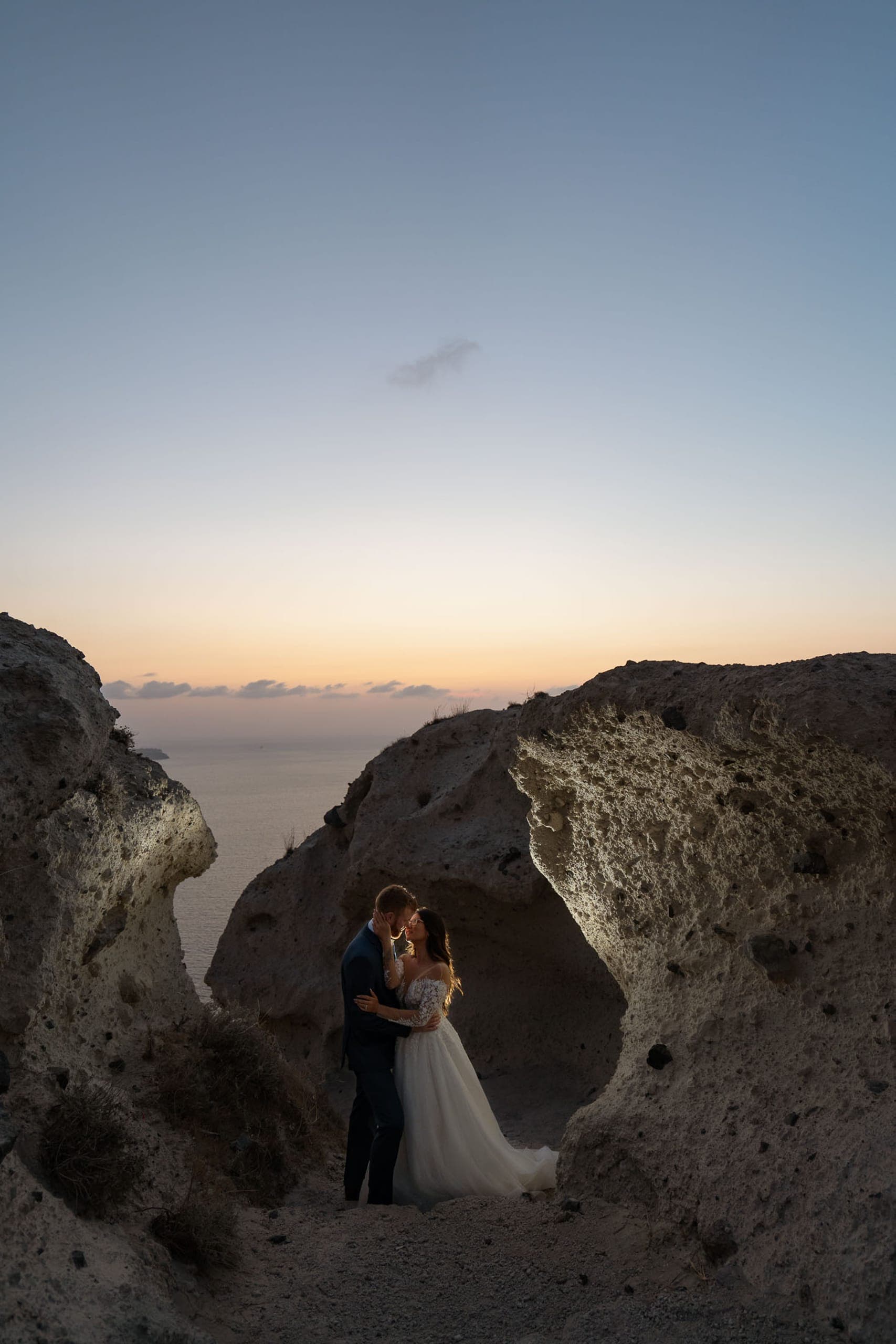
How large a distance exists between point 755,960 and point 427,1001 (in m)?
2.06

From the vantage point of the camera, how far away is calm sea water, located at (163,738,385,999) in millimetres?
18922

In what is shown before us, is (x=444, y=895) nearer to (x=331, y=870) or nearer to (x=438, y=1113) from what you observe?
(x=331, y=870)

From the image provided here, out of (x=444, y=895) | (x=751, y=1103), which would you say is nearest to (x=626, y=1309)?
(x=751, y=1103)

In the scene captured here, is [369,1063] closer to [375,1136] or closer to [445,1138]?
[375,1136]

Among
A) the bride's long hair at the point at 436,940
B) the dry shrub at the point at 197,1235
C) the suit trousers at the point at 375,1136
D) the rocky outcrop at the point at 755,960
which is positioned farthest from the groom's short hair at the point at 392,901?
the dry shrub at the point at 197,1235

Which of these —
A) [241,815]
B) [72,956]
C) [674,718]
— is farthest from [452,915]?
[241,815]

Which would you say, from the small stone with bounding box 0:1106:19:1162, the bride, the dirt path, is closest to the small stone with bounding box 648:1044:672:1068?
the dirt path

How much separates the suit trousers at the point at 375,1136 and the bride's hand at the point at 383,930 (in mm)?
722

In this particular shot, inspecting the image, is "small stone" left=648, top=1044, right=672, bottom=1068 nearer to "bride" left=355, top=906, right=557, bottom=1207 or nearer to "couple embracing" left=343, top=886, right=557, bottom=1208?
"bride" left=355, top=906, right=557, bottom=1207

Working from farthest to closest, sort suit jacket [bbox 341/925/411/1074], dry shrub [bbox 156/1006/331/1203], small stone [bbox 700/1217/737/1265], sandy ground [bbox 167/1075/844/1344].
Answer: suit jacket [bbox 341/925/411/1074]
dry shrub [bbox 156/1006/331/1203]
small stone [bbox 700/1217/737/1265]
sandy ground [bbox 167/1075/844/1344]

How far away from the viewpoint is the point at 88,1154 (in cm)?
393

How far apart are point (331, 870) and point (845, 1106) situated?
23.5 feet

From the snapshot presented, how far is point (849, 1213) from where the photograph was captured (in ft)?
10.8

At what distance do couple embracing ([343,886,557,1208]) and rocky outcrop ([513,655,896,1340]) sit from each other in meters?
0.81
